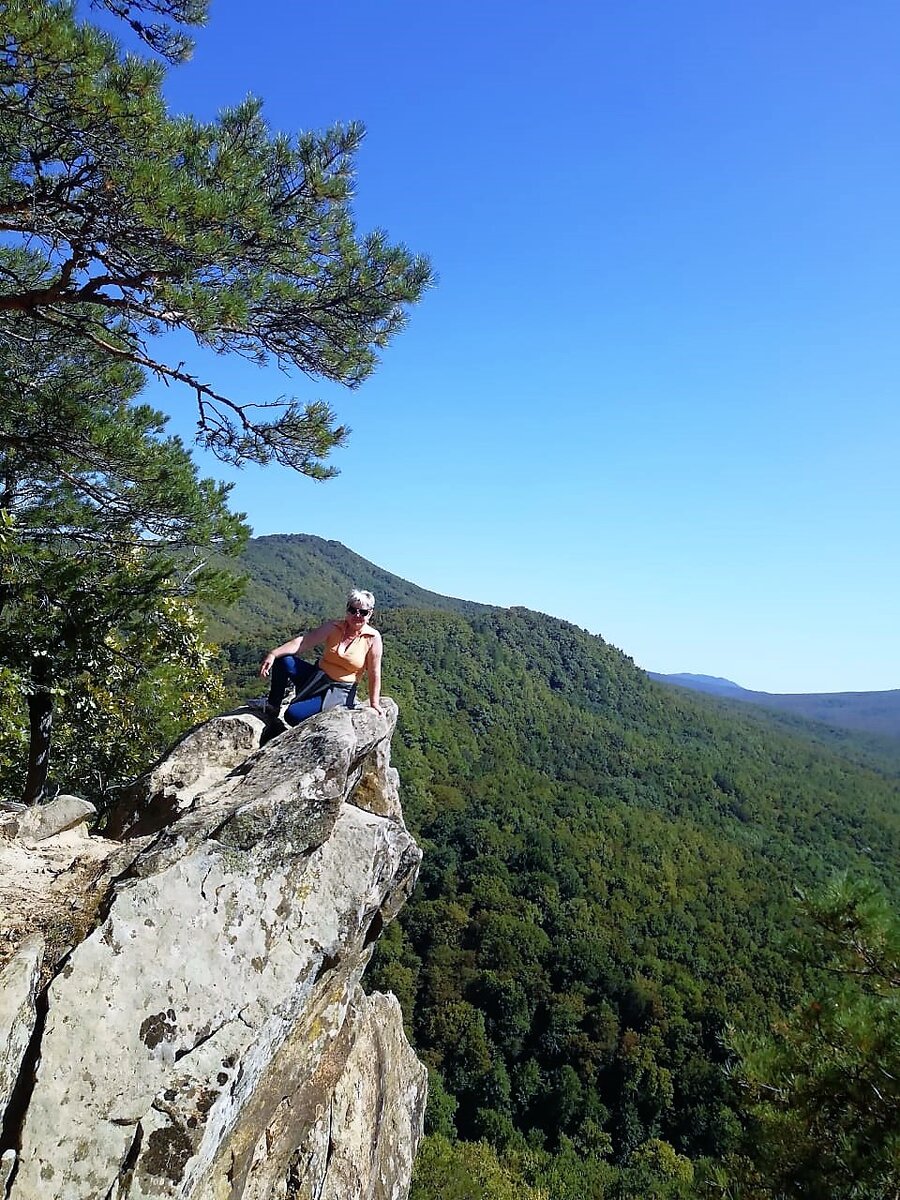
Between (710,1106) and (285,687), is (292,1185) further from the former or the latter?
(710,1106)

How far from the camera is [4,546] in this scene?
6.86 metres

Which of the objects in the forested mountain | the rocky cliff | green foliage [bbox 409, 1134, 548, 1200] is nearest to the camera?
the rocky cliff

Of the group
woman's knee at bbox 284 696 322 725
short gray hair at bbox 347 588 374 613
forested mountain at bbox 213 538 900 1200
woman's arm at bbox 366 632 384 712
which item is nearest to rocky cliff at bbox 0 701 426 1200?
woman's arm at bbox 366 632 384 712

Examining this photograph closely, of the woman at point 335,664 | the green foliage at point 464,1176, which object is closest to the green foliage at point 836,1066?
the woman at point 335,664

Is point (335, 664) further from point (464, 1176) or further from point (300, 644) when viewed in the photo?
point (464, 1176)

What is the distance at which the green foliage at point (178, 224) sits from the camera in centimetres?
496

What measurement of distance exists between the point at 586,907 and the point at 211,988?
7056 cm

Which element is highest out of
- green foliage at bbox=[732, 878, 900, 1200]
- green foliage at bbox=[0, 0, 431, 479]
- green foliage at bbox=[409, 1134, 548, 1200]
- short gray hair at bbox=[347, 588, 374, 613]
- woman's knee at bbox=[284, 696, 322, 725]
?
green foliage at bbox=[0, 0, 431, 479]

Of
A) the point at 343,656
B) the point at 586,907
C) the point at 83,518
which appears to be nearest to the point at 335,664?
the point at 343,656

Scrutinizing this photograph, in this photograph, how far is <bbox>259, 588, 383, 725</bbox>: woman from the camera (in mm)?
5852

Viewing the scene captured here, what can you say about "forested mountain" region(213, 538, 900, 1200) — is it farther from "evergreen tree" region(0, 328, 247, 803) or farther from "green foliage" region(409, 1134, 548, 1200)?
"evergreen tree" region(0, 328, 247, 803)

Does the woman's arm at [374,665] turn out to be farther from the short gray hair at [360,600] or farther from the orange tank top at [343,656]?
the short gray hair at [360,600]

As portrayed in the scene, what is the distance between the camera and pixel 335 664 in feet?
19.5

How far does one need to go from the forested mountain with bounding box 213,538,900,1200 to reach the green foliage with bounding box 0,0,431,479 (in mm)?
7579
